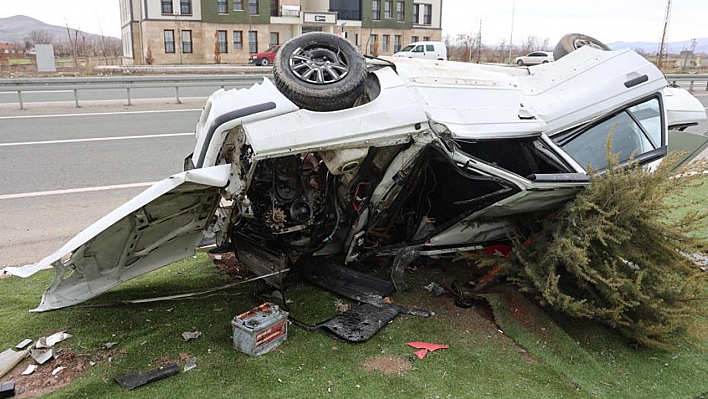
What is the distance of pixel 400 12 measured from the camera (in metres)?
47.5

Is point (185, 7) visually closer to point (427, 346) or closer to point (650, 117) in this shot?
point (650, 117)

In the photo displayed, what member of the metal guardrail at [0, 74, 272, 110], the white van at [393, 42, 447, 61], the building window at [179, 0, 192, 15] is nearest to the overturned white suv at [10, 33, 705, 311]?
the metal guardrail at [0, 74, 272, 110]

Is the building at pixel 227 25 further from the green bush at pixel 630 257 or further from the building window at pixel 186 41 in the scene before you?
the green bush at pixel 630 257

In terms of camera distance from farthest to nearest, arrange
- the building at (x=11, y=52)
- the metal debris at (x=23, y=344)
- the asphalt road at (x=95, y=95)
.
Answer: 1. the building at (x=11, y=52)
2. the asphalt road at (x=95, y=95)
3. the metal debris at (x=23, y=344)

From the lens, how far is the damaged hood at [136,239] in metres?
3.33

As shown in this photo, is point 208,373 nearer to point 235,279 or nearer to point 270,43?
→ point 235,279

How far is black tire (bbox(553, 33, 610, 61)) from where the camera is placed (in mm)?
5844

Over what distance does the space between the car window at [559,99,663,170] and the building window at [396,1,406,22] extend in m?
45.1

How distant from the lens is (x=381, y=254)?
467 cm

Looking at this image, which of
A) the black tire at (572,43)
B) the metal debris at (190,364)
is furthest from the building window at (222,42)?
the metal debris at (190,364)

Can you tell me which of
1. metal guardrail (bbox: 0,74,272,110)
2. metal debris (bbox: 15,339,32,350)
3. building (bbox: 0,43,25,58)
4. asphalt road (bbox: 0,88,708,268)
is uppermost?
metal guardrail (bbox: 0,74,272,110)

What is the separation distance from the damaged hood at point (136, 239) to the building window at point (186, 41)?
39.3 metres

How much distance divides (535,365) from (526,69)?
2.84m

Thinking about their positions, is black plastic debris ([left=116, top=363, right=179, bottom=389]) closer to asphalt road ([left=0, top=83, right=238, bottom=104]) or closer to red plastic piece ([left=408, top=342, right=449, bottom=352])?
red plastic piece ([left=408, top=342, right=449, bottom=352])
